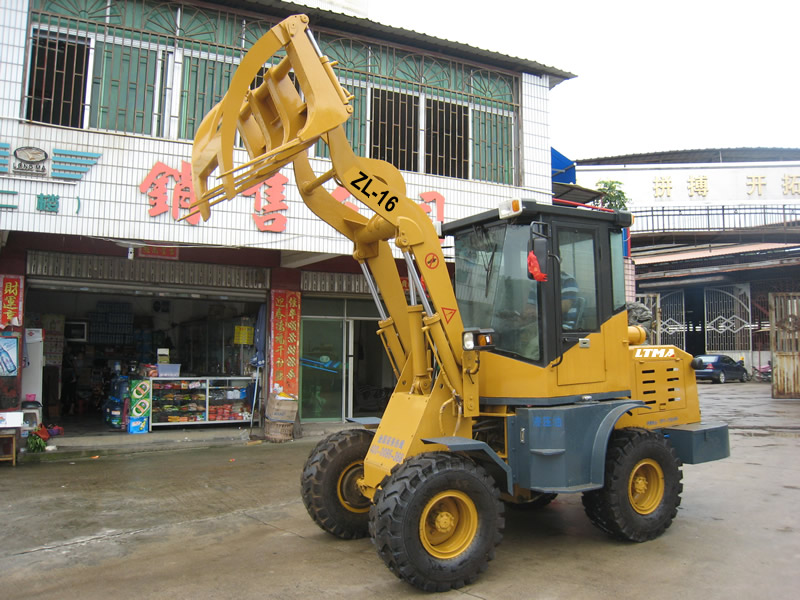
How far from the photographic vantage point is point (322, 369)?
12398mm

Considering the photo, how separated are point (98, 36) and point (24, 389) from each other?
569 centimetres

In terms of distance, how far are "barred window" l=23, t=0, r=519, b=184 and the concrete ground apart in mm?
5574

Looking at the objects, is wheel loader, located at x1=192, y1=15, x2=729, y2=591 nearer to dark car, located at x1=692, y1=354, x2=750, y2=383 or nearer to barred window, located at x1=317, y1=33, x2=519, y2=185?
barred window, located at x1=317, y1=33, x2=519, y2=185

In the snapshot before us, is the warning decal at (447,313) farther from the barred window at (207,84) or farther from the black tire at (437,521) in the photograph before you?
the barred window at (207,84)

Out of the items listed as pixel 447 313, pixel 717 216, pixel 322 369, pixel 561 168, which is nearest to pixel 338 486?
pixel 447 313

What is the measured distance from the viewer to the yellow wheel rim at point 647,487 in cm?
522

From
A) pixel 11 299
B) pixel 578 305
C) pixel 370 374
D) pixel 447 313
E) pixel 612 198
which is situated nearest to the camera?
pixel 447 313

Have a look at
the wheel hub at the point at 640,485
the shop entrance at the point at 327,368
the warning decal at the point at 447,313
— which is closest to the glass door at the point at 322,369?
the shop entrance at the point at 327,368

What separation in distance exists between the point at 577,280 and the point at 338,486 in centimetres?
269

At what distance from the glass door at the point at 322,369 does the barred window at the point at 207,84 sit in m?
3.57

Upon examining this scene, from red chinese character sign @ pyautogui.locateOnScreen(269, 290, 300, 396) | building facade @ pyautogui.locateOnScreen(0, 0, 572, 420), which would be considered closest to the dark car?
building facade @ pyautogui.locateOnScreen(0, 0, 572, 420)

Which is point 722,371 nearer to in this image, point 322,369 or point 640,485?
point 322,369

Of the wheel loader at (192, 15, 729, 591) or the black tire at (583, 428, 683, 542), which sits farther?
the black tire at (583, 428, 683, 542)

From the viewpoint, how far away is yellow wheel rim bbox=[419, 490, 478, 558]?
13.9 ft
